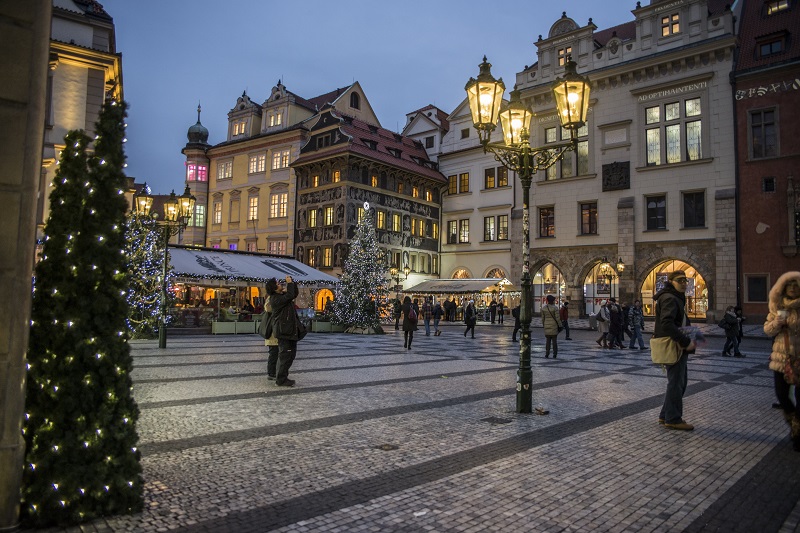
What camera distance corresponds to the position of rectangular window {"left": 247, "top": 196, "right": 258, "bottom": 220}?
4841 cm

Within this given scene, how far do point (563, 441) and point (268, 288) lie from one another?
631 cm

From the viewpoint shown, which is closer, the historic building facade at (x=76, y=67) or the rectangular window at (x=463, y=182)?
the historic building facade at (x=76, y=67)

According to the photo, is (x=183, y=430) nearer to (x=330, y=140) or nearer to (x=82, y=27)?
(x=82, y=27)

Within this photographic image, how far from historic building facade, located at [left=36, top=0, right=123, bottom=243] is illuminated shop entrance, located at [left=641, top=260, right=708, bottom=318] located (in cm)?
3147

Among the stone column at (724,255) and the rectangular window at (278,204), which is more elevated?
the rectangular window at (278,204)

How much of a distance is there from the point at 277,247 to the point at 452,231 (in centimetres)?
1476

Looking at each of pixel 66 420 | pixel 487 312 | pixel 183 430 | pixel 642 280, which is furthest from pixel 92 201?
pixel 487 312

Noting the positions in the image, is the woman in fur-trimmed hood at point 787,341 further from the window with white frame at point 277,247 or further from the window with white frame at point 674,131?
the window with white frame at point 277,247

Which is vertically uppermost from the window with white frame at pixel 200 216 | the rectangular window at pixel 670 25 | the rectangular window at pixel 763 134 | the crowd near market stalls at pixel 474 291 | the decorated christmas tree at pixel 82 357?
the rectangular window at pixel 670 25

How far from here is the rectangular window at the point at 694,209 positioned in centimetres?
3294

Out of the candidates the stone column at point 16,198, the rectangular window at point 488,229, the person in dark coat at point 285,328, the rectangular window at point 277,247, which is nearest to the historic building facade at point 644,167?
the rectangular window at point 488,229

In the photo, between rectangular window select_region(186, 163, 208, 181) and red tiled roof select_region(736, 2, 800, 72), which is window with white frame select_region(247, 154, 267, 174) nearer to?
rectangular window select_region(186, 163, 208, 181)

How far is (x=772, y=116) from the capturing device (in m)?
30.5

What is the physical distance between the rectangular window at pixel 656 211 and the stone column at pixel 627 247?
939 millimetres
